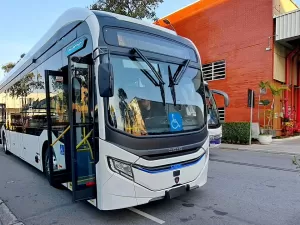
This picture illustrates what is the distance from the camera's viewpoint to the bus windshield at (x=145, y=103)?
398cm

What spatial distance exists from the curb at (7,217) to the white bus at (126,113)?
90cm

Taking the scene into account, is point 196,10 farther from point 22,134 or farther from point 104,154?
point 104,154

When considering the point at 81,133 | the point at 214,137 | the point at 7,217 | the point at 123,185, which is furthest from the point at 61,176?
the point at 214,137

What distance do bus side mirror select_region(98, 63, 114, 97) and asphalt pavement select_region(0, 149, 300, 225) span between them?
2.09 metres

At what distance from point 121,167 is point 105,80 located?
128cm

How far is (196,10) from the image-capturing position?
20516mm

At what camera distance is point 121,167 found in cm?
389

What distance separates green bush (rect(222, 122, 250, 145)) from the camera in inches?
579

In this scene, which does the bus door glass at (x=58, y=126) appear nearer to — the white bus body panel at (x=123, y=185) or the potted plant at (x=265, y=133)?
the white bus body panel at (x=123, y=185)

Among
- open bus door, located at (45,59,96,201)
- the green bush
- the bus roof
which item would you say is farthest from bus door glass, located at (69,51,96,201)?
the green bush

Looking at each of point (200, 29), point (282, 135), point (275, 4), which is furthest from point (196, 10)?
point (282, 135)

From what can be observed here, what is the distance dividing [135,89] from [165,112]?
2.07 feet

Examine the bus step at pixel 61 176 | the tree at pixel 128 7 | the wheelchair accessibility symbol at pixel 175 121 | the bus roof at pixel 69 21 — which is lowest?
the bus step at pixel 61 176

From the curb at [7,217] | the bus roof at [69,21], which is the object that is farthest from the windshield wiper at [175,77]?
the curb at [7,217]
